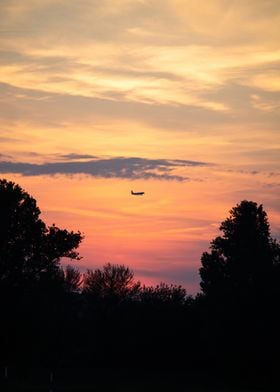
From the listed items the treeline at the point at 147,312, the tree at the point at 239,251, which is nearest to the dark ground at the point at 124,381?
the treeline at the point at 147,312

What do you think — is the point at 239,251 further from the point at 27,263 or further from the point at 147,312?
the point at 27,263

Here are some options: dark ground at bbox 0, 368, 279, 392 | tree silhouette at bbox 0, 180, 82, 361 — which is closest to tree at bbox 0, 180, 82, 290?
tree silhouette at bbox 0, 180, 82, 361

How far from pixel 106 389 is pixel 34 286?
1144 cm

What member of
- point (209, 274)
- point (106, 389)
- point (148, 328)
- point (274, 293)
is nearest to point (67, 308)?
point (148, 328)

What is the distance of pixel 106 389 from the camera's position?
4878cm

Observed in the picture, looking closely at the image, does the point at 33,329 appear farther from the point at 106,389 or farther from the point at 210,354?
the point at 210,354

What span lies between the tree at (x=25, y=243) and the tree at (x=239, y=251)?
1914cm

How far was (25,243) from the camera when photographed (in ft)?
191

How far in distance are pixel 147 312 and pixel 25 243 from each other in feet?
79.7

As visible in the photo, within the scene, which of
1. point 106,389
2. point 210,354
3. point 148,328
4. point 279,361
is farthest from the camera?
point 148,328

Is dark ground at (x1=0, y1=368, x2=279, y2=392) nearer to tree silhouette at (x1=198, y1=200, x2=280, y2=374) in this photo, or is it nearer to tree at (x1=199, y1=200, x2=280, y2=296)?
tree silhouette at (x1=198, y1=200, x2=280, y2=374)

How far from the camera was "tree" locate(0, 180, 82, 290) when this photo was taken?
57.4 m

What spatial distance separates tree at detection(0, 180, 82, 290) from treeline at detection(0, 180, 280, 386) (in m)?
0.07

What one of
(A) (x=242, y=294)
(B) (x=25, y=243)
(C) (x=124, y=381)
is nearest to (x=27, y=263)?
(B) (x=25, y=243)
